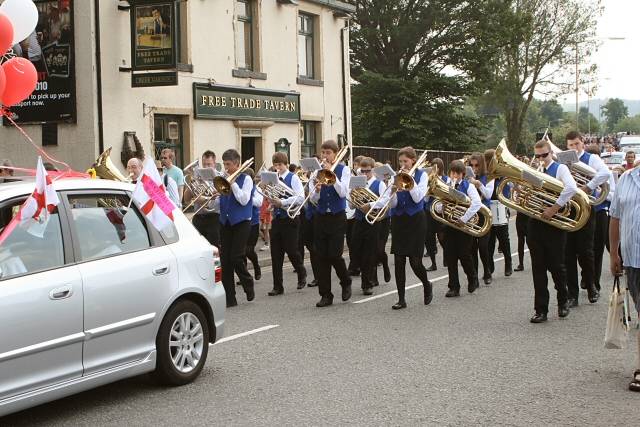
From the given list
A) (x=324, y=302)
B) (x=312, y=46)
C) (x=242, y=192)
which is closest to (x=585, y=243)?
(x=324, y=302)

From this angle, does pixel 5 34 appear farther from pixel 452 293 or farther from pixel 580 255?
pixel 580 255

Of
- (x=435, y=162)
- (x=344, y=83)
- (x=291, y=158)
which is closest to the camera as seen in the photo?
(x=435, y=162)

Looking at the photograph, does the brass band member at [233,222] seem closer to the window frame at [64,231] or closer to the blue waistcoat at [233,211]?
the blue waistcoat at [233,211]

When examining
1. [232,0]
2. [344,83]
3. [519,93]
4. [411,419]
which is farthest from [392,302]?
[519,93]

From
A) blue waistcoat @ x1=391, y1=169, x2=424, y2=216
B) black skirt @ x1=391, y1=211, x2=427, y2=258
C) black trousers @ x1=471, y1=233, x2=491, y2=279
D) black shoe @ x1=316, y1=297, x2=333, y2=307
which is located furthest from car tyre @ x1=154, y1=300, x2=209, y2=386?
black trousers @ x1=471, y1=233, x2=491, y2=279

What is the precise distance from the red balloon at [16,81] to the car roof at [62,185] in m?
1.78

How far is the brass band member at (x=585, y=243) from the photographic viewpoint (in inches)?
424

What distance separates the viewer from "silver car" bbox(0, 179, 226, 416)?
18.3 ft

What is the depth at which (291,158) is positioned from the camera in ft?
80.0

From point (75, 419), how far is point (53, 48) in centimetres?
1354

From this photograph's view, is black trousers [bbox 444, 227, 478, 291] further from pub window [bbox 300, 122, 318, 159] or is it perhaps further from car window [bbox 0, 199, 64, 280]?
pub window [bbox 300, 122, 318, 159]

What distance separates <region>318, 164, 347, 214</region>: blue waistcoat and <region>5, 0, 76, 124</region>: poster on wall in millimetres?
8615

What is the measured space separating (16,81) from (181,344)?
2.84 metres

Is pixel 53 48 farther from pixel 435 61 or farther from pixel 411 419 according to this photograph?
pixel 435 61
